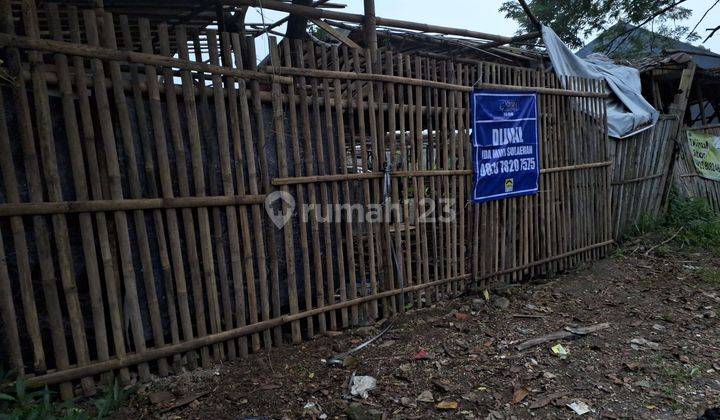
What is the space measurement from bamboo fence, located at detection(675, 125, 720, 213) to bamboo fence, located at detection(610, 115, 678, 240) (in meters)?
0.76

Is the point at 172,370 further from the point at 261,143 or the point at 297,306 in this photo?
the point at 261,143

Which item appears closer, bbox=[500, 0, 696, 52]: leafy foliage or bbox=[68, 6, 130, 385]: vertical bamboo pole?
bbox=[68, 6, 130, 385]: vertical bamboo pole

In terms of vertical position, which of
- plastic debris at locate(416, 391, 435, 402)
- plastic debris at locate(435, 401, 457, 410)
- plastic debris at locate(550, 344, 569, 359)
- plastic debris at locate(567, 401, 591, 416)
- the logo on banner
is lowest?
plastic debris at locate(567, 401, 591, 416)

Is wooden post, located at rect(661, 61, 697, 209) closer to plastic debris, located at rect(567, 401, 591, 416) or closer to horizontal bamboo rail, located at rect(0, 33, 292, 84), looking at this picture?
plastic debris, located at rect(567, 401, 591, 416)

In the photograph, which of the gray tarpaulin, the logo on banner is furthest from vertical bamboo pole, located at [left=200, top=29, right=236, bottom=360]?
the gray tarpaulin

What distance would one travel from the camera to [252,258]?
10.7 feet

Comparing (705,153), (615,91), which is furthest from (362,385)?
(705,153)

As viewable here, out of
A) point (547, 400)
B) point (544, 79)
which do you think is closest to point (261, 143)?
point (547, 400)

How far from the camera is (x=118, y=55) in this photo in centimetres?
260

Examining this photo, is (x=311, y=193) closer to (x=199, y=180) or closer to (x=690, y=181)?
(x=199, y=180)

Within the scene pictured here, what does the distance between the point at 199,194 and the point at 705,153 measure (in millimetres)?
9662

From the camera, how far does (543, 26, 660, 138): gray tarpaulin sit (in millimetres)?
6004

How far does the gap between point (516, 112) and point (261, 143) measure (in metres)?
3.12

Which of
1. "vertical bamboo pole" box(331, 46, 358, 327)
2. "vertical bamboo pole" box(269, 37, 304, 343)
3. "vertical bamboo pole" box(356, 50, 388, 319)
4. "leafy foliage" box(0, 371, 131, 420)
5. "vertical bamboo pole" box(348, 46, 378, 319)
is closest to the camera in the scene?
"leafy foliage" box(0, 371, 131, 420)
